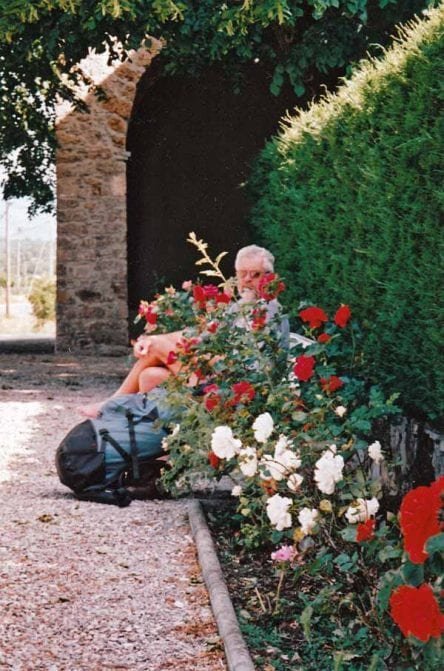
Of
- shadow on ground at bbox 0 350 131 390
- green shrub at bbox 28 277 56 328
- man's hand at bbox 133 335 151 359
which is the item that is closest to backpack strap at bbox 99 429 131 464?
man's hand at bbox 133 335 151 359

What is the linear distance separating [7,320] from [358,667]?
93.3ft

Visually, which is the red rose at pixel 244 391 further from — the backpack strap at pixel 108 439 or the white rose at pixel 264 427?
the backpack strap at pixel 108 439

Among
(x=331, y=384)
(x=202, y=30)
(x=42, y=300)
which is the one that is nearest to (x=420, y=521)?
(x=331, y=384)

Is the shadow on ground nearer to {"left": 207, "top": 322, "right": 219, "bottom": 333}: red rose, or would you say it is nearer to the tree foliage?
the tree foliage

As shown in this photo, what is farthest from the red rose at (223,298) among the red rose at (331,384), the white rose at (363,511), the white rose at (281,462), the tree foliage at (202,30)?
the tree foliage at (202,30)

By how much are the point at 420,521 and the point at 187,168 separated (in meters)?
13.6

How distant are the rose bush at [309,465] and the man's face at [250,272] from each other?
0.06 m

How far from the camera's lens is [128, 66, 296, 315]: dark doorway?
49.9 feet

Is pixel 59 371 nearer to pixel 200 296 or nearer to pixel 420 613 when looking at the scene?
pixel 200 296

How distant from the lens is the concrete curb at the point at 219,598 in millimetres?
2922

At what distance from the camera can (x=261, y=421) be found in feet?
11.3

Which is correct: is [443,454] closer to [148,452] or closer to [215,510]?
[215,510]

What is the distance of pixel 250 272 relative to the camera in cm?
516

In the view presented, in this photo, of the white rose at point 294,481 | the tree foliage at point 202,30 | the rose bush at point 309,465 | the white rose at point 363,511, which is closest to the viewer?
the rose bush at point 309,465
